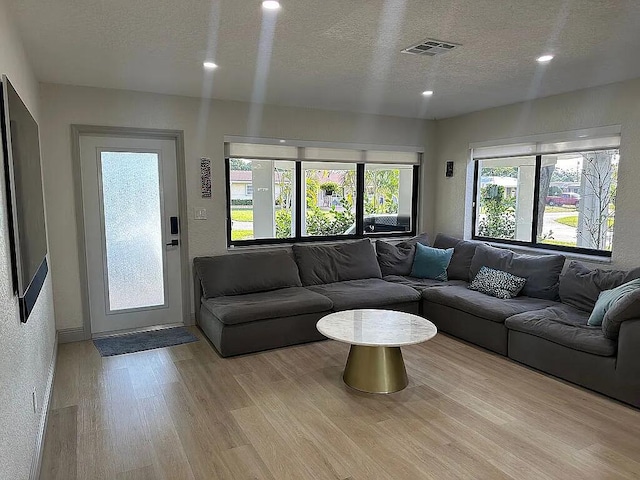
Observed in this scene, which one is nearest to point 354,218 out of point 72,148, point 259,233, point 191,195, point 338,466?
point 259,233

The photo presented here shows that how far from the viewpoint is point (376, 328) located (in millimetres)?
3361

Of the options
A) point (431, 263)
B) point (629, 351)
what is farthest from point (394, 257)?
point (629, 351)

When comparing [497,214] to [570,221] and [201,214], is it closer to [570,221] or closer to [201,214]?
[570,221]

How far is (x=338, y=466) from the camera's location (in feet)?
7.71

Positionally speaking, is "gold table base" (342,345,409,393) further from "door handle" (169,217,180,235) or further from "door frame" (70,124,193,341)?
"door handle" (169,217,180,235)

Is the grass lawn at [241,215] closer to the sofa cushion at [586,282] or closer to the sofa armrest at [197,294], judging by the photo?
the sofa armrest at [197,294]

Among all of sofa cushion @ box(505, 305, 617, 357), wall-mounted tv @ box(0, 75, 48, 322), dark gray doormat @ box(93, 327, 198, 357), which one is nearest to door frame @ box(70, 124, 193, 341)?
dark gray doormat @ box(93, 327, 198, 357)

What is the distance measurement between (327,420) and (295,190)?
3.06 meters

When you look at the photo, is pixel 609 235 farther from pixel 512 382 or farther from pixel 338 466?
pixel 338 466

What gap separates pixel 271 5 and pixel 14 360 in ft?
6.82

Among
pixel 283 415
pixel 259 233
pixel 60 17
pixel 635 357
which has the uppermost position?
pixel 60 17

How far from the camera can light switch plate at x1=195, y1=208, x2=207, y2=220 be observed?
464 cm

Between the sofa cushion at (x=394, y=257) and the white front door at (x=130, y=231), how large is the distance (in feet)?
8.00

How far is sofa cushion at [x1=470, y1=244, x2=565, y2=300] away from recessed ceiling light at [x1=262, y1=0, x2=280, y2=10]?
11.6 ft
